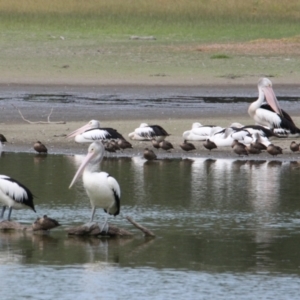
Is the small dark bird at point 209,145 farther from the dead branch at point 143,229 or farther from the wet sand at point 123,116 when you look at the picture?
the dead branch at point 143,229

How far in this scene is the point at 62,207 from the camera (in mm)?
9414

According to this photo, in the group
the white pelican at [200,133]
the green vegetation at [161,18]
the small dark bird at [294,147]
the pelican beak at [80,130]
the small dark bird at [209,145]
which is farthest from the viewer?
the green vegetation at [161,18]

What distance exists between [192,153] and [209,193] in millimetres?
2995

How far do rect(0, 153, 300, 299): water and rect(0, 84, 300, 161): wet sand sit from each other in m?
1.57

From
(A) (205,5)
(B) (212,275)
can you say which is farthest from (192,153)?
(A) (205,5)

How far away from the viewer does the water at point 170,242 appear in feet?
22.2

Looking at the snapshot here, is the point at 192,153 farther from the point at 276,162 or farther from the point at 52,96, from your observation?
the point at 52,96

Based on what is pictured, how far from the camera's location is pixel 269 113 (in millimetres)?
15219

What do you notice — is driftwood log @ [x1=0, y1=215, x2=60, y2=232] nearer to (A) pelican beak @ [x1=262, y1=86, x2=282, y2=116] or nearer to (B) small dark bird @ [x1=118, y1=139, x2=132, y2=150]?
(B) small dark bird @ [x1=118, y1=139, x2=132, y2=150]

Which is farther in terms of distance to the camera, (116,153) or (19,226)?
(116,153)

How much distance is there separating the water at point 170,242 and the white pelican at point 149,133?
1801 millimetres

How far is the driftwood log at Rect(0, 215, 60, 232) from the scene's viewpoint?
27.0 feet

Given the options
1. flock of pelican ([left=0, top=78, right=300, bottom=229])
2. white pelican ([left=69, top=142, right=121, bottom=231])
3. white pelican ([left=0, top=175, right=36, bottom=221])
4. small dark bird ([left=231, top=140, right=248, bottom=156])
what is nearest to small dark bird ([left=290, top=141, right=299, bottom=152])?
flock of pelican ([left=0, top=78, right=300, bottom=229])

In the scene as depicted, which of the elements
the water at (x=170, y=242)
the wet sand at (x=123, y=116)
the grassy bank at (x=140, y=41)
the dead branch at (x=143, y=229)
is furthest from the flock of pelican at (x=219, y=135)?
the grassy bank at (x=140, y=41)
